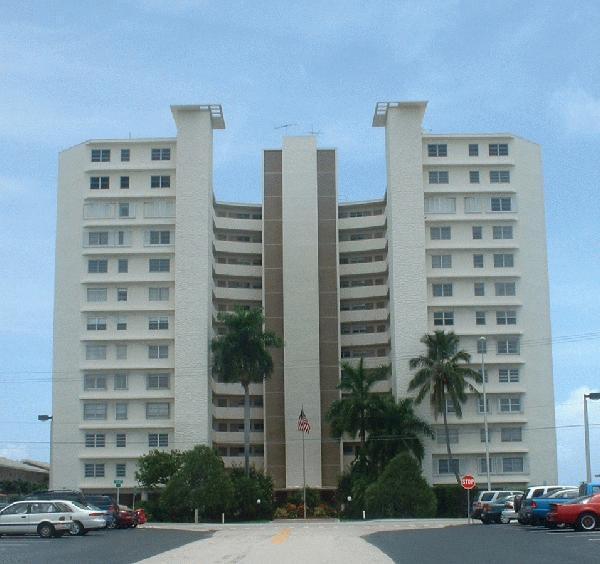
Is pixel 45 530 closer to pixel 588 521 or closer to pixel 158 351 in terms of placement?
pixel 588 521

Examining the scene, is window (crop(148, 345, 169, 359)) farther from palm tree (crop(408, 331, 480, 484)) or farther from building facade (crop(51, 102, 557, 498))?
palm tree (crop(408, 331, 480, 484))

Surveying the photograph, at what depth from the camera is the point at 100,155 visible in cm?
9538

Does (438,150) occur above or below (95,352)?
above

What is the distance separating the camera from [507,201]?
95.0 metres

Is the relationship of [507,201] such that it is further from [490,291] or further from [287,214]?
[287,214]

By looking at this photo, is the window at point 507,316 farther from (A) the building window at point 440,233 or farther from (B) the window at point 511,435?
(B) the window at point 511,435

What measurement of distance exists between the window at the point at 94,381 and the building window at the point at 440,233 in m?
33.1

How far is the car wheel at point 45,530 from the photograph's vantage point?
44812mm

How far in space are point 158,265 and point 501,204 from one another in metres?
32.7

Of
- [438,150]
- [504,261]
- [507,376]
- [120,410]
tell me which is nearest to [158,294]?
[120,410]

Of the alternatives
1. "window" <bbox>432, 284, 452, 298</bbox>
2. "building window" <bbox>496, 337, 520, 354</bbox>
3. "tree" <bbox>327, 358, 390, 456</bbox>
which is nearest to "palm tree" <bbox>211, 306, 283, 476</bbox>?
"tree" <bbox>327, 358, 390, 456</bbox>

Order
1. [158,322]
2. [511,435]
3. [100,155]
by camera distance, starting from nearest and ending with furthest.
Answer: [511,435]
[158,322]
[100,155]

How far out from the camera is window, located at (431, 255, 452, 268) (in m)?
94.0

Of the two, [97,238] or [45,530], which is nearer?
[45,530]
